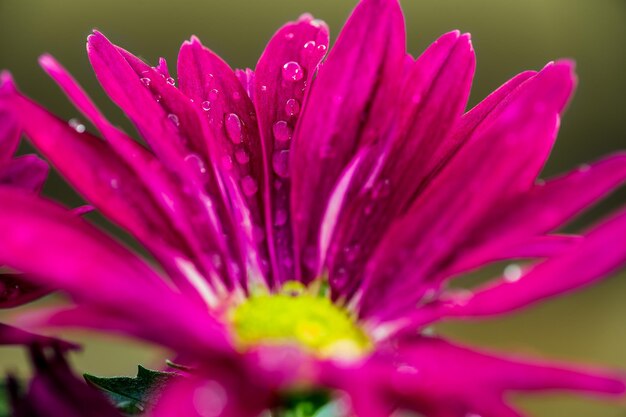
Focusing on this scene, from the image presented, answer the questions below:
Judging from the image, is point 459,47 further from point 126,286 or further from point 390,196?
point 126,286

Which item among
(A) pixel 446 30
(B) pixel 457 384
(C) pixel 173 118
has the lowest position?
(B) pixel 457 384

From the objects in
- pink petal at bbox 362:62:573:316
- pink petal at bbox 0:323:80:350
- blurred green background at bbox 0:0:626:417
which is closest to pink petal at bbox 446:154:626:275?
pink petal at bbox 362:62:573:316

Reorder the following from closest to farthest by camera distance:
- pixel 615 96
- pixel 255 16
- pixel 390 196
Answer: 1. pixel 390 196
2. pixel 255 16
3. pixel 615 96

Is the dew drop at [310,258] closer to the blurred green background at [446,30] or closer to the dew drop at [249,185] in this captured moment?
the dew drop at [249,185]

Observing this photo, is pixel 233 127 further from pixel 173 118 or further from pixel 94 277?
pixel 94 277

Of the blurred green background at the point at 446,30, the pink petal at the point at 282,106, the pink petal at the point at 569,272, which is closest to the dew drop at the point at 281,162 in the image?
the pink petal at the point at 282,106

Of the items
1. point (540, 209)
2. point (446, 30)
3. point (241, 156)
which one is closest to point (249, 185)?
point (241, 156)

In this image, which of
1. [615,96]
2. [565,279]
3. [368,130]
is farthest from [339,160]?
[615,96]
